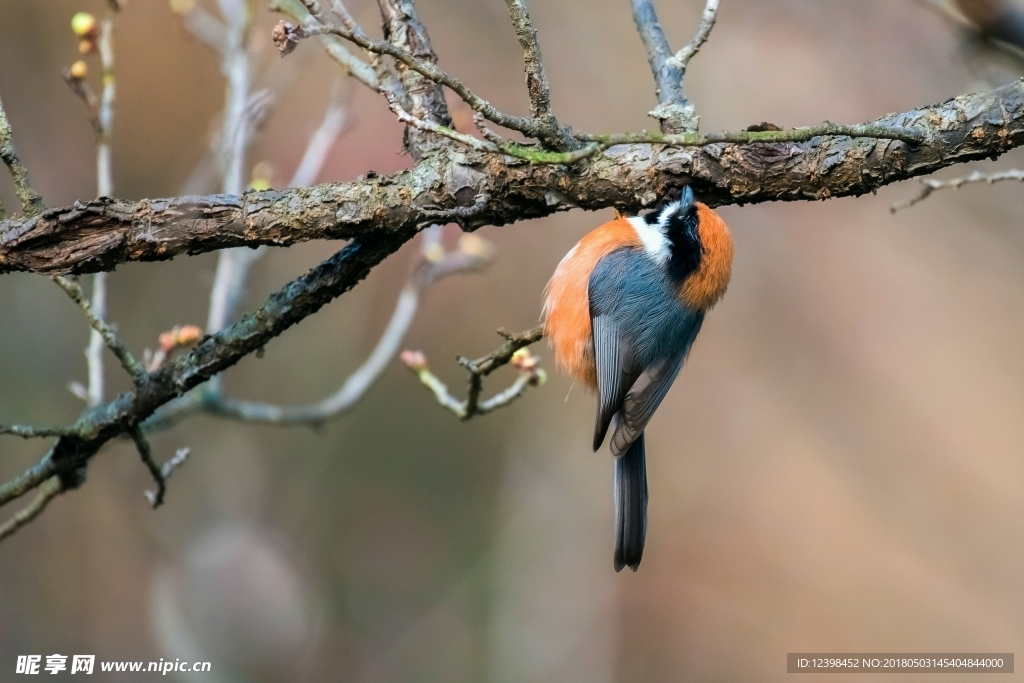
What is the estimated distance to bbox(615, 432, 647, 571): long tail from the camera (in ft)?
7.67

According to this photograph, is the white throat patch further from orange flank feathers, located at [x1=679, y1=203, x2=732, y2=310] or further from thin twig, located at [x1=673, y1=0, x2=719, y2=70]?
thin twig, located at [x1=673, y1=0, x2=719, y2=70]

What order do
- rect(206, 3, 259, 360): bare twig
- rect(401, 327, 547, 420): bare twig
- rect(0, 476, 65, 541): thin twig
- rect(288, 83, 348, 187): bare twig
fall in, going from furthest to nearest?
rect(288, 83, 348, 187): bare twig < rect(206, 3, 259, 360): bare twig < rect(0, 476, 65, 541): thin twig < rect(401, 327, 547, 420): bare twig

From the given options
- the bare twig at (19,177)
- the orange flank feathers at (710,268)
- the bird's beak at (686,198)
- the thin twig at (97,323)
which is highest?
the bare twig at (19,177)

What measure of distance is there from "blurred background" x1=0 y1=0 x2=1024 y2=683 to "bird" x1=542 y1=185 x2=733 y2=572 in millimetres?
1711

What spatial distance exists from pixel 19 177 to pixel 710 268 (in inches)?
66.3

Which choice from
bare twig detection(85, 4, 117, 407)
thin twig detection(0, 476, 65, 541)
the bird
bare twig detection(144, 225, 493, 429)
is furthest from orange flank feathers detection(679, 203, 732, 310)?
thin twig detection(0, 476, 65, 541)

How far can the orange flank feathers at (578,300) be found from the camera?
7.47 ft

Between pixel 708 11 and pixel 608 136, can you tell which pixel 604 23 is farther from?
→ pixel 608 136

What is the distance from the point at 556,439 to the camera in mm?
4281

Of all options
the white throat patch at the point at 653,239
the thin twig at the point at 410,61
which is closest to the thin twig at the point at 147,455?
the thin twig at the point at 410,61

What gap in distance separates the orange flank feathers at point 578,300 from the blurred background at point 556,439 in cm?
164

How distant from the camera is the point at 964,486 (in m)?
3.97

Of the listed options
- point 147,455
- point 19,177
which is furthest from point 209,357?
point 19,177

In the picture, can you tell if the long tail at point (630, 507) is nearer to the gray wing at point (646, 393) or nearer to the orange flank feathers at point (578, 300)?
the gray wing at point (646, 393)
